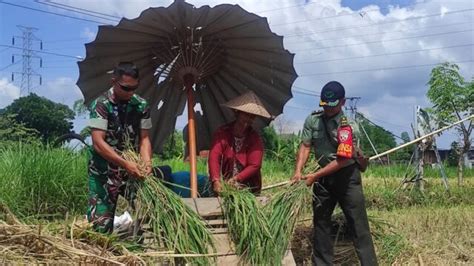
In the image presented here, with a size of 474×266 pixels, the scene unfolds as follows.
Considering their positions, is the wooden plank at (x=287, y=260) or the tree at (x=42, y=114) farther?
the tree at (x=42, y=114)

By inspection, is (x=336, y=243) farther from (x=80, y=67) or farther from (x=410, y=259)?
(x=80, y=67)

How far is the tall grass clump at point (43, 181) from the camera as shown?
6.81m

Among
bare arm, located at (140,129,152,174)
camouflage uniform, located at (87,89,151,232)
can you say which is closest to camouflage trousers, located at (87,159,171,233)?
camouflage uniform, located at (87,89,151,232)

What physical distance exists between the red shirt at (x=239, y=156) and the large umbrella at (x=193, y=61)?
12.9 inches

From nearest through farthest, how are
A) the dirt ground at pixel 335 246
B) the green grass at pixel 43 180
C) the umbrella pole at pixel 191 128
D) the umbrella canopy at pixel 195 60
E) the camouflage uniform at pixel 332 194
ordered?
the umbrella canopy at pixel 195 60, the camouflage uniform at pixel 332 194, the umbrella pole at pixel 191 128, the dirt ground at pixel 335 246, the green grass at pixel 43 180

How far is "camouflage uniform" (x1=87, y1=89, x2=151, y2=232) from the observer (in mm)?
4113

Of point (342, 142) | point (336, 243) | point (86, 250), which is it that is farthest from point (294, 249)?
point (86, 250)

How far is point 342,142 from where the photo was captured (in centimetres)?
456

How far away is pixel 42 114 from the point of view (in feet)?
129

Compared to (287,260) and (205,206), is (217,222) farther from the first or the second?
(287,260)

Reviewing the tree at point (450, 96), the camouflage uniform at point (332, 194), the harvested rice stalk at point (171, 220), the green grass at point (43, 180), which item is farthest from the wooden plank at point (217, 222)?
the tree at point (450, 96)

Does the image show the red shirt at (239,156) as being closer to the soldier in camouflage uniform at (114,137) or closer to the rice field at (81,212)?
the soldier in camouflage uniform at (114,137)

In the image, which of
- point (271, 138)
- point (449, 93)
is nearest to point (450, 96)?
point (449, 93)

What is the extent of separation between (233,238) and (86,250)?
118cm
